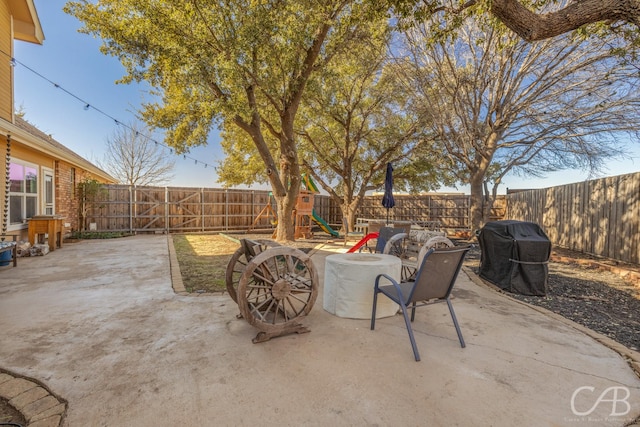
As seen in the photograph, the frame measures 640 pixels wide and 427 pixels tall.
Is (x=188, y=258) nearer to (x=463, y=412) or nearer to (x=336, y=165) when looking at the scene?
Answer: (x=463, y=412)

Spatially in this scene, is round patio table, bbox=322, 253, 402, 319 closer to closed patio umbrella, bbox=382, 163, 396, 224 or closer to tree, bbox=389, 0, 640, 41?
tree, bbox=389, 0, 640, 41

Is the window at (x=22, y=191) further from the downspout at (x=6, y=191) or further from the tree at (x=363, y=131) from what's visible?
the tree at (x=363, y=131)

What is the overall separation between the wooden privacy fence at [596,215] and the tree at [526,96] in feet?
5.17

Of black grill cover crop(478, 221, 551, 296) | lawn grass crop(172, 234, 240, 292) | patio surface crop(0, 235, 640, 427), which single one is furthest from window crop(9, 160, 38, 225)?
black grill cover crop(478, 221, 551, 296)

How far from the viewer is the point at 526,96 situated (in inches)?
347

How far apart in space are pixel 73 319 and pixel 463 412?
3612mm

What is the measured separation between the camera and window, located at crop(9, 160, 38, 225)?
706cm

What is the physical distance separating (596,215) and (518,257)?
4031 mm

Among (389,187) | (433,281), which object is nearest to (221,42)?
(389,187)

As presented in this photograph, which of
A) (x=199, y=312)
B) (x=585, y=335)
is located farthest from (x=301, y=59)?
(x=585, y=335)

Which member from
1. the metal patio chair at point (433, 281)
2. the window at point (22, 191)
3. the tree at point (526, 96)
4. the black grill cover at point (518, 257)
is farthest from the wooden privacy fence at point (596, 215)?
the window at point (22, 191)

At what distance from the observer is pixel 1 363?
2.27 m

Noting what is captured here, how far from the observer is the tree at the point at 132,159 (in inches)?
853

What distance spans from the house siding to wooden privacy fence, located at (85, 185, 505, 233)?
4547 millimetres
